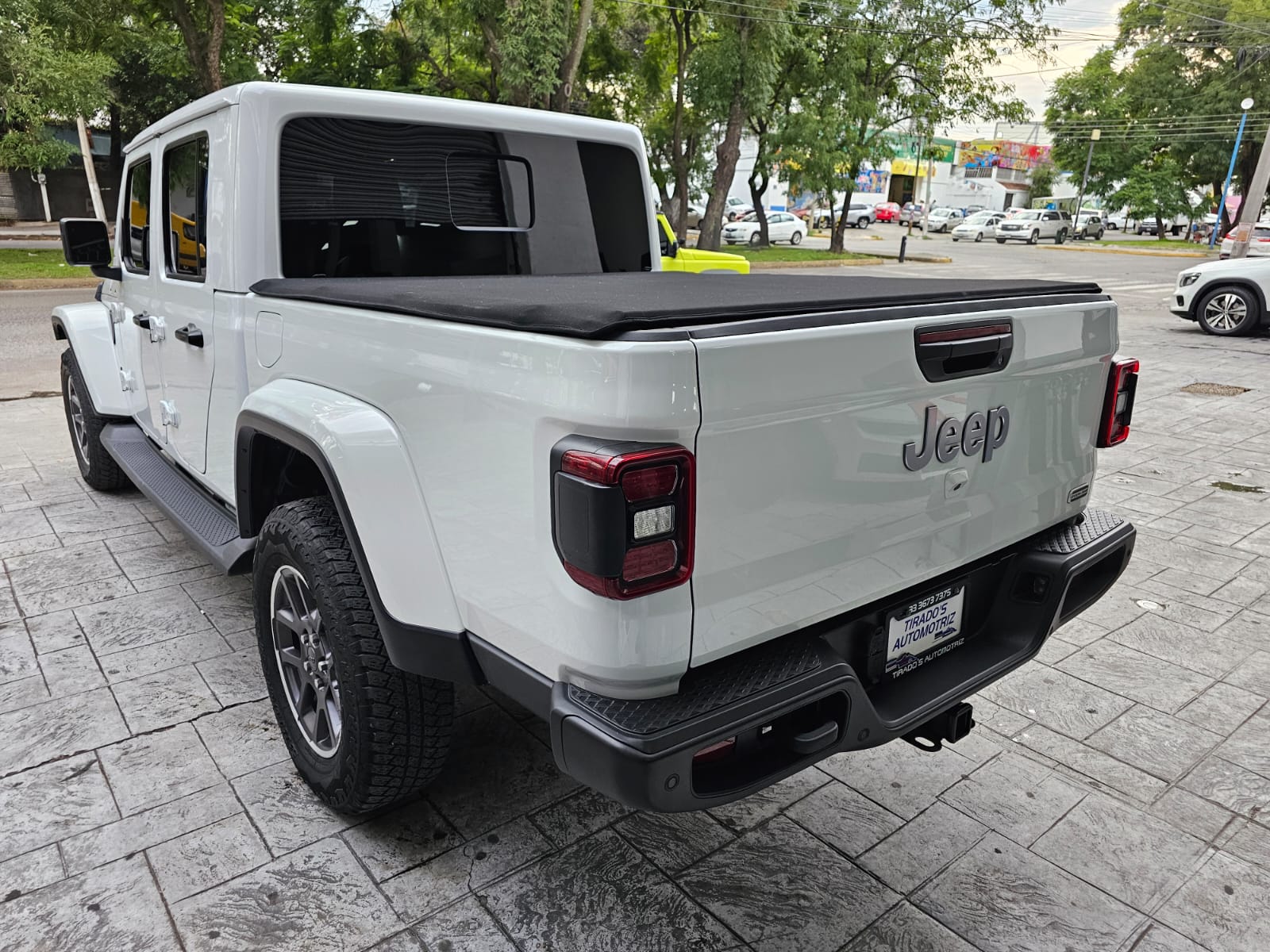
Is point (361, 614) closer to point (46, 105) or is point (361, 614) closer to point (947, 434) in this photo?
point (947, 434)

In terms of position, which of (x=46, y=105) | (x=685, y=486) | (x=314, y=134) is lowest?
(x=685, y=486)

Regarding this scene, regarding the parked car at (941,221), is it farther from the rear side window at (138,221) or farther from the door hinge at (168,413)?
the door hinge at (168,413)

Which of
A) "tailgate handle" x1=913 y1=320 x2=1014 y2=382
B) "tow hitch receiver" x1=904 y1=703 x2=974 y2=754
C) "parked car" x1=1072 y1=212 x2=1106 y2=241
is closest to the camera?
"tailgate handle" x1=913 y1=320 x2=1014 y2=382

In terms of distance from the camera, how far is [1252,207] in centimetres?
1853

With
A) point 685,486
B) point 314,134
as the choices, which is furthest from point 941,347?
point 314,134

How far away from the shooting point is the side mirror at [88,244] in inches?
183

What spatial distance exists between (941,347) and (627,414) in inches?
34.5

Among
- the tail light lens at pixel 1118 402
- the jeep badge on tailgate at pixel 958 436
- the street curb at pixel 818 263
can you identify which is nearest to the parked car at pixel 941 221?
the street curb at pixel 818 263

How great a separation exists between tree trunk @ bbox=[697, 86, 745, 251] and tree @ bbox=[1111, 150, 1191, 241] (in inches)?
1340

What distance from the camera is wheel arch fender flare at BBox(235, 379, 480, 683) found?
212 centimetres

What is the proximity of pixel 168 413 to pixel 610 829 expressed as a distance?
265 centimetres

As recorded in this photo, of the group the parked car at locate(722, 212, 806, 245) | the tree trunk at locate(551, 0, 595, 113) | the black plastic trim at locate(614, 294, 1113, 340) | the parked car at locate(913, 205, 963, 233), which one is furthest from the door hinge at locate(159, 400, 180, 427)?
the parked car at locate(913, 205, 963, 233)

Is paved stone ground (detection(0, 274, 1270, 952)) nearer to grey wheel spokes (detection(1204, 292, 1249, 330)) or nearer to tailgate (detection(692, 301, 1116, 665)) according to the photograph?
tailgate (detection(692, 301, 1116, 665))

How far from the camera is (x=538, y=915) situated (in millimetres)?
2320
